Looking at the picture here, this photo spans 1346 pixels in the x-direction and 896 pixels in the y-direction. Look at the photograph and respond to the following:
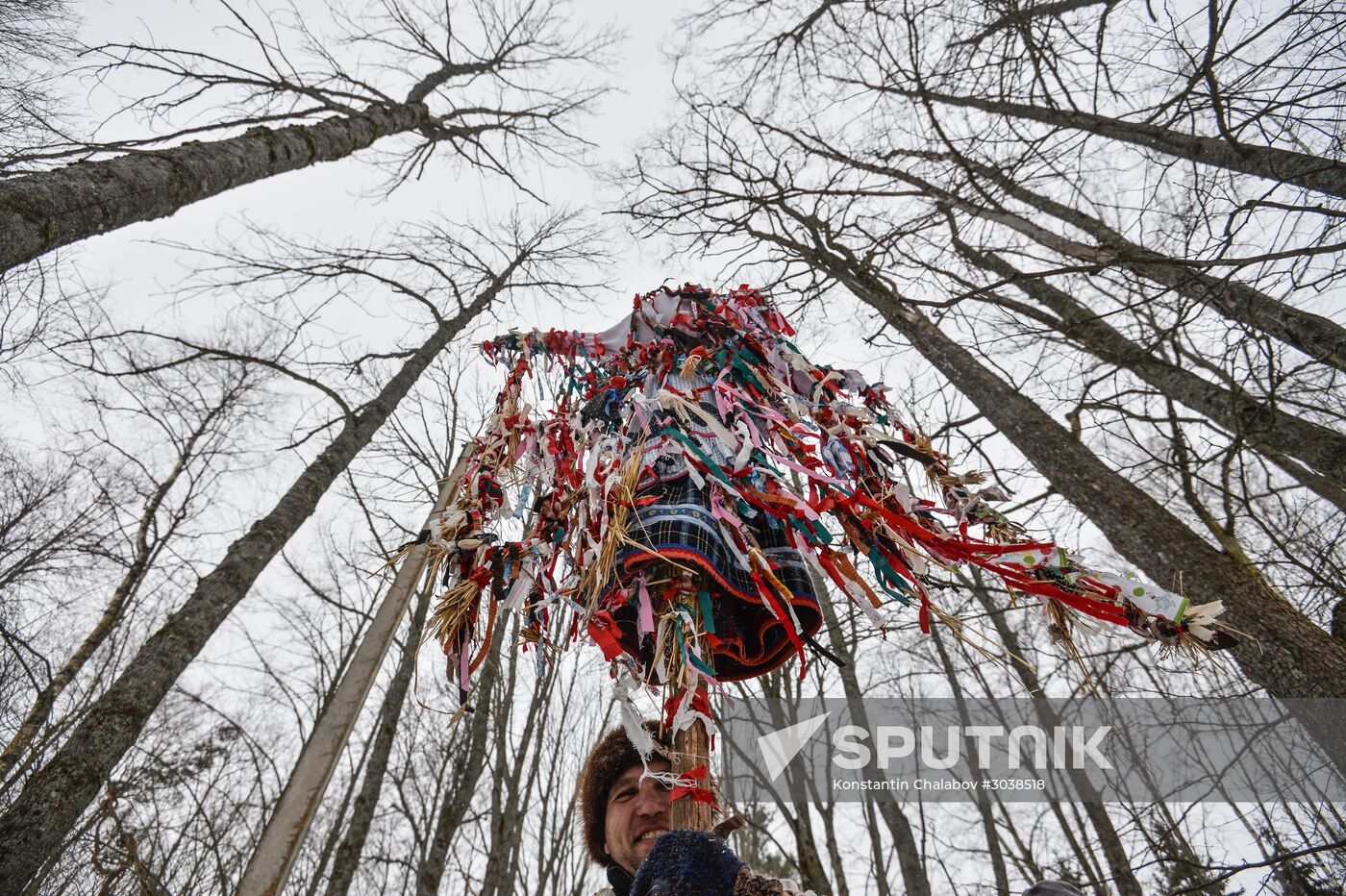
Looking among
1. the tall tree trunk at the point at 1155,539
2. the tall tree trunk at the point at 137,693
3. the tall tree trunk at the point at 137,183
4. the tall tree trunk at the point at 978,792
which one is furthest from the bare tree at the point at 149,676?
the tall tree trunk at the point at 978,792

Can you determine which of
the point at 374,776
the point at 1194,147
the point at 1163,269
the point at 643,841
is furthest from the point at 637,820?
the point at 374,776

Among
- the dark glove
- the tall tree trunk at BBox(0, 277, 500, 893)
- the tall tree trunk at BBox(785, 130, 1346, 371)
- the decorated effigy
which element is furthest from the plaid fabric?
the tall tree trunk at BBox(0, 277, 500, 893)

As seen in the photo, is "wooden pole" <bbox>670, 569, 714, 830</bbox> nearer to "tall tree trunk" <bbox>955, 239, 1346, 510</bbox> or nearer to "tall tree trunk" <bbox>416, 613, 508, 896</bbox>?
"tall tree trunk" <bbox>955, 239, 1346, 510</bbox>

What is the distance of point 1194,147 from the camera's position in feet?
8.52

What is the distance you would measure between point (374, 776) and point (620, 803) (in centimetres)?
443

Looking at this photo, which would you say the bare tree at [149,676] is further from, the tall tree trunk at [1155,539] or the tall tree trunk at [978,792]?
the tall tree trunk at [978,792]

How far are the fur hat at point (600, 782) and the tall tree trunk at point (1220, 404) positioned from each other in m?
2.70

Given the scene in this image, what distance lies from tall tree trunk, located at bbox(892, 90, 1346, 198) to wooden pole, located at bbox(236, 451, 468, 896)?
9.50 feet

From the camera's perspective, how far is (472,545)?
176 centimetres

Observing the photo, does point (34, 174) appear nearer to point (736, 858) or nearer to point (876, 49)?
point (736, 858)

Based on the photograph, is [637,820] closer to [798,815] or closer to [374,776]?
[798,815]

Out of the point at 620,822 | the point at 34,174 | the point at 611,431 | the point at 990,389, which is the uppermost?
the point at 990,389

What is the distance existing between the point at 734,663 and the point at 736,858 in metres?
0.93

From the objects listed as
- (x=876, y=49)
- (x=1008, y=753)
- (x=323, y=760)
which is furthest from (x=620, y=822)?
(x=1008, y=753)
